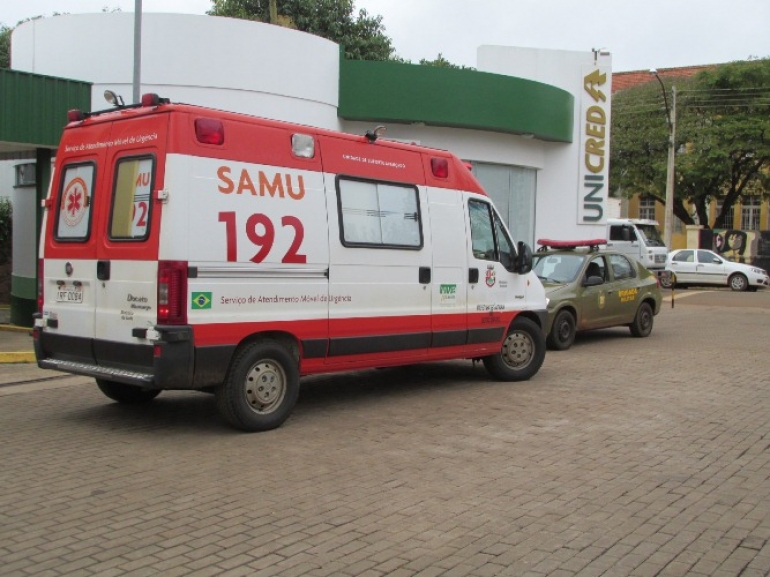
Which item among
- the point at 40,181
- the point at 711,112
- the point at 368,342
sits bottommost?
the point at 368,342

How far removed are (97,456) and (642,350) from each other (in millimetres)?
9235

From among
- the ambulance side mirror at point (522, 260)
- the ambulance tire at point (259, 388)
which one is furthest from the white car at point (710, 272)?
the ambulance tire at point (259, 388)

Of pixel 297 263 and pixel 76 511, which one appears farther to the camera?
pixel 297 263

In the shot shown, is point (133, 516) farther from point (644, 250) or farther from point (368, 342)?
point (644, 250)

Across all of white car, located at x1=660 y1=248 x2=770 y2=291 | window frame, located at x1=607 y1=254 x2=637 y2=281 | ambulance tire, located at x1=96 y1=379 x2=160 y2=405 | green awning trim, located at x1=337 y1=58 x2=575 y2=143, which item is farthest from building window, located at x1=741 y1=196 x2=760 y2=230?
ambulance tire, located at x1=96 y1=379 x2=160 y2=405

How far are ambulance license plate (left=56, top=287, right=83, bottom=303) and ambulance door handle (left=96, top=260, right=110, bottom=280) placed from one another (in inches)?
13.2

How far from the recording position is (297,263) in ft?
24.6

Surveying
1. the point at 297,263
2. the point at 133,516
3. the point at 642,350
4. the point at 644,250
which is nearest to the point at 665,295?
the point at 644,250

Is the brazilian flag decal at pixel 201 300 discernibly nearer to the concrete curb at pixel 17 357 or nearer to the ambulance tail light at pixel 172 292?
the ambulance tail light at pixel 172 292

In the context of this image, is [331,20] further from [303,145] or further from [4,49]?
[303,145]

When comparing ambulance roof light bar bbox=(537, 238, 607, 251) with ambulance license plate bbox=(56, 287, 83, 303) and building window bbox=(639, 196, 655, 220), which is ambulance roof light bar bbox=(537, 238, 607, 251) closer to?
ambulance license plate bbox=(56, 287, 83, 303)

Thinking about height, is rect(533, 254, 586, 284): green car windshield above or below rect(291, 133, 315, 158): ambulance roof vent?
below

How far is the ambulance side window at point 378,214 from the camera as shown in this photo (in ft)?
26.2

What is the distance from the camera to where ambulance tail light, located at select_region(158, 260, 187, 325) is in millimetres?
6531
